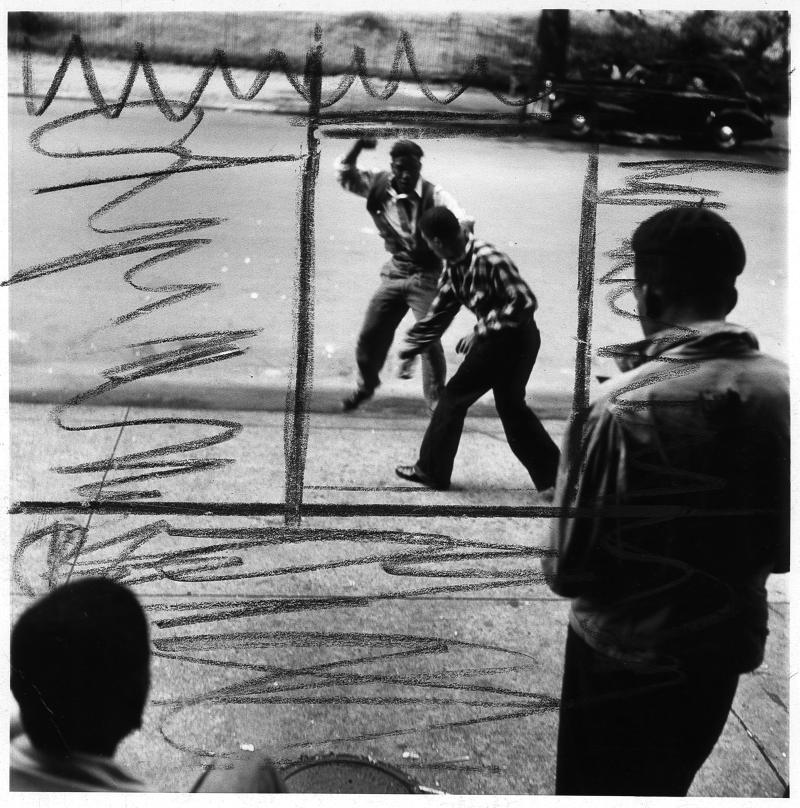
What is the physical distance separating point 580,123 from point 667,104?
1.06 ft

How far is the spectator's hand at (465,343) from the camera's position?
11.6 ft

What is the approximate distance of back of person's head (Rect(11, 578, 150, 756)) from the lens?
3227 mm

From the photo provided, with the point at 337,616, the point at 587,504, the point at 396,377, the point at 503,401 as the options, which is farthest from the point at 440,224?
the point at 337,616

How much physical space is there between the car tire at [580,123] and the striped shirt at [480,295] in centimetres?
46

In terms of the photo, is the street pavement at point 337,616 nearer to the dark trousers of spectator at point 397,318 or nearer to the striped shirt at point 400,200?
the dark trousers of spectator at point 397,318

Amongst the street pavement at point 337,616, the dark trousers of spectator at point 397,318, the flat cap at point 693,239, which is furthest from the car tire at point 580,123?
the street pavement at point 337,616

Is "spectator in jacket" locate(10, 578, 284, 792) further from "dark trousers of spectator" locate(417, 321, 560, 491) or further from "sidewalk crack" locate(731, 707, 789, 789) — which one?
"sidewalk crack" locate(731, 707, 789, 789)

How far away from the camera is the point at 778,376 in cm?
328

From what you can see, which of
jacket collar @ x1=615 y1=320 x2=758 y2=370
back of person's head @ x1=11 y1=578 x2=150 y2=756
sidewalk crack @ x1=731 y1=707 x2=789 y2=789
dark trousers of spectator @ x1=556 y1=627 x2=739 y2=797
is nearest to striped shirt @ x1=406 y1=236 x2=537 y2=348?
jacket collar @ x1=615 y1=320 x2=758 y2=370

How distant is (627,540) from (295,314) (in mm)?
1329

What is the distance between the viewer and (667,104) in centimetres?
339

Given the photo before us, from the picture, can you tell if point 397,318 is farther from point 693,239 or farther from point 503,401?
point 693,239

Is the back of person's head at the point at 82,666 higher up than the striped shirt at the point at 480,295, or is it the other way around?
the striped shirt at the point at 480,295

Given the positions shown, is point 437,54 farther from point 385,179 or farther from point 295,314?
point 295,314
